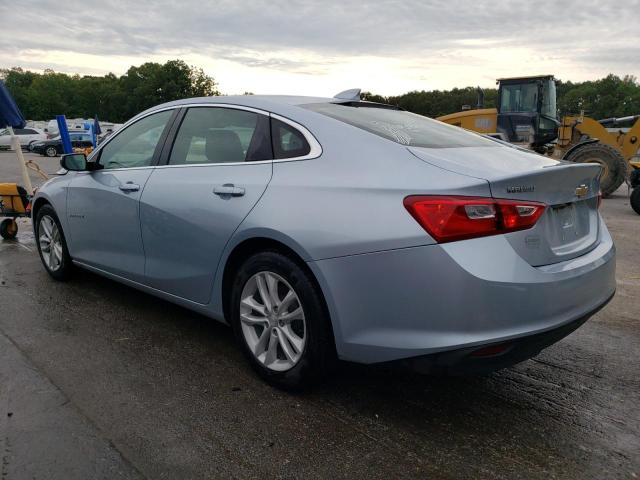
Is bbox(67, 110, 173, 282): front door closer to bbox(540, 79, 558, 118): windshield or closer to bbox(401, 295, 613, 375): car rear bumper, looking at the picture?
bbox(401, 295, 613, 375): car rear bumper

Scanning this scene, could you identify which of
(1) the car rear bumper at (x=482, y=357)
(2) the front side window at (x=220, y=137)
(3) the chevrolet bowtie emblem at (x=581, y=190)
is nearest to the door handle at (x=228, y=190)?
(2) the front side window at (x=220, y=137)

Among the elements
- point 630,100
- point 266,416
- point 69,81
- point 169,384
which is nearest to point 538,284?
point 266,416

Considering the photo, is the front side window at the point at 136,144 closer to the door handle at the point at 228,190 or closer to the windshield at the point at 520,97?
the door handle at the point at 228,190

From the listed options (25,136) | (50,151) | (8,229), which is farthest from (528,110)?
(25,136)

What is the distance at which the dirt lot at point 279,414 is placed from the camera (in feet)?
8.04

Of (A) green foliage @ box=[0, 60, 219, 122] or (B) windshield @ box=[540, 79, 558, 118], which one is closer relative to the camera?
→ (B) windshield @ box=[540, 79, 558, 118]

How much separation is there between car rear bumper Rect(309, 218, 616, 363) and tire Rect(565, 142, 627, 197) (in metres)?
11.2

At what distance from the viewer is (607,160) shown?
41.7 feet

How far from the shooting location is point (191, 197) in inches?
137

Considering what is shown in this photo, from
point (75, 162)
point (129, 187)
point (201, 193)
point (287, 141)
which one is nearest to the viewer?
point (287, 141)

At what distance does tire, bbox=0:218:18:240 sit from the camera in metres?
7.62

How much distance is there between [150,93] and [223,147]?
96504mm

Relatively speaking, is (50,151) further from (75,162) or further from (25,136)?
(75,162)

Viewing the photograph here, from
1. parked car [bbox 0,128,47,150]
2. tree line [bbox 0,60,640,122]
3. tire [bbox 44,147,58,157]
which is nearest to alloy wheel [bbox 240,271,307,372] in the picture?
tire [bbox 44,147,58,157]
